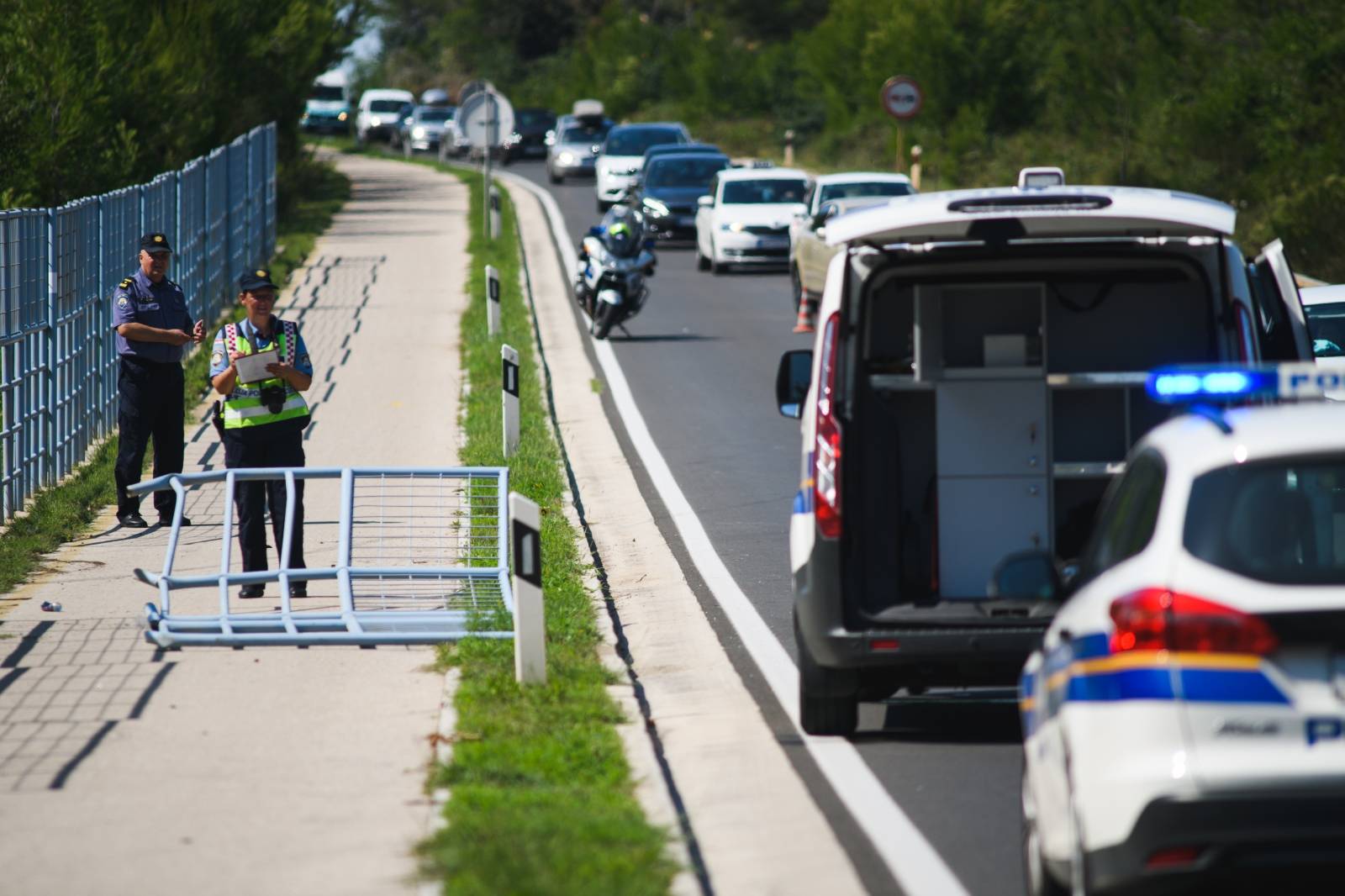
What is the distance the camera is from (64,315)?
48.2ft

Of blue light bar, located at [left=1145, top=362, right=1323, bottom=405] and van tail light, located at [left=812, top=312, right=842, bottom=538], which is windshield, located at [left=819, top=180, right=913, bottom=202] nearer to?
van tail light, located at [left=812, top=312, right=842, bottom=538]

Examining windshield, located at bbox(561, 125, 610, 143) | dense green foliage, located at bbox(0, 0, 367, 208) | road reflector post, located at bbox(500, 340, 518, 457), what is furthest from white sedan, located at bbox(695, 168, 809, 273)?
windshield, located at bbox(561, 125, 610, 143)

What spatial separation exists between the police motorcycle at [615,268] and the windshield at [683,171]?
1363 centimetres

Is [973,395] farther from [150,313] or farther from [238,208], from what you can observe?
[238,208]

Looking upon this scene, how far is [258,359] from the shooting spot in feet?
34.4

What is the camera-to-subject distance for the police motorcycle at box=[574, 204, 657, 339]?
22.7 m

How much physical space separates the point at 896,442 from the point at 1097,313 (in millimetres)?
1060

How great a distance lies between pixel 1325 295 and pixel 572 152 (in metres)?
42.1

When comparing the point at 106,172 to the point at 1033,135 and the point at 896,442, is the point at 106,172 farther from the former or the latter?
the point at 1033,135

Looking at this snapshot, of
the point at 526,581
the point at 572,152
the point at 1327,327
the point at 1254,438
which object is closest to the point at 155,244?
the point at 526,581

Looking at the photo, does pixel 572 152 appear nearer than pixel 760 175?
No

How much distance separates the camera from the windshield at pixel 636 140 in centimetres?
4569

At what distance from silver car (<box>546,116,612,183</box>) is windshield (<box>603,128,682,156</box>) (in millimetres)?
5452

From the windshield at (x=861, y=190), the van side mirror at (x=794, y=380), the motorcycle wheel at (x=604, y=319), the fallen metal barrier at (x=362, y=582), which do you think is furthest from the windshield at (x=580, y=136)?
the van side mirror at (x=794, y=380)
